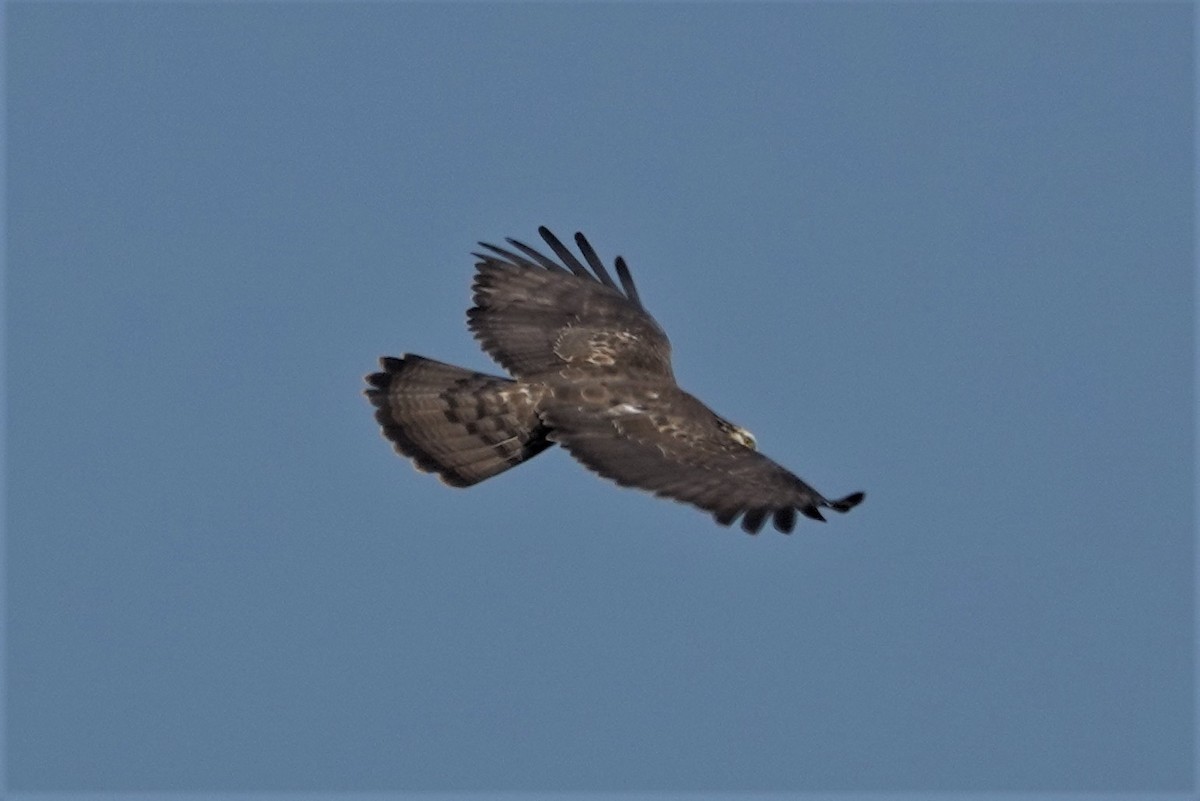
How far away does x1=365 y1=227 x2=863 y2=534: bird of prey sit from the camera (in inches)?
790

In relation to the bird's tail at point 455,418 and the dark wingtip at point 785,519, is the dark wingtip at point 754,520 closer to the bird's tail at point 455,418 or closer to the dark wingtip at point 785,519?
the dark wingtip at point 785,519

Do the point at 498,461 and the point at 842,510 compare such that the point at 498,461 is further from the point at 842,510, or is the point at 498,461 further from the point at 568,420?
the point at 842,510

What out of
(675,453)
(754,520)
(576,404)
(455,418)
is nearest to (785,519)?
(754,520)

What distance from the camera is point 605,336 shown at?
2325 centimetres

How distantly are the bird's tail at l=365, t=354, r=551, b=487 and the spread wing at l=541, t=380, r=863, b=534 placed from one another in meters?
0.36

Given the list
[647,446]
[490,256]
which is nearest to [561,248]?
[490,256]

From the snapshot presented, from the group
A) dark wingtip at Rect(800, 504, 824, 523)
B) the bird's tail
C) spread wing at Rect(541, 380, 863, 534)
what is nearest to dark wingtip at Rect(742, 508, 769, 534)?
spread wing at Rect(541, 380, 863, 534)

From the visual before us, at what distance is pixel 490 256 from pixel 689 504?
543 centimetres

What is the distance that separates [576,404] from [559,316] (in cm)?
208

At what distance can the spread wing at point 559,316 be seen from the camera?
22.9 m

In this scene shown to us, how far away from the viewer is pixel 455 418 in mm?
22188

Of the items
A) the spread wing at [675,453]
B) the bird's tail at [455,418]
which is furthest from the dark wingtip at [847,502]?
the bird's tail at [455,418]

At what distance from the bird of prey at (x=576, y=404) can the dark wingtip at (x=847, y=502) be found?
17 mm

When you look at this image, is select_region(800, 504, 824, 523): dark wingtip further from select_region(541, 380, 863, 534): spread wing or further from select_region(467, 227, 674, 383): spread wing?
select_region(467, 227, 674, 383): spread wing
